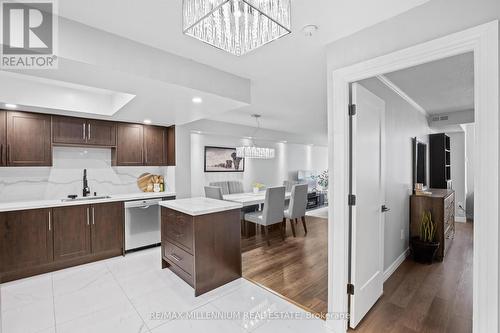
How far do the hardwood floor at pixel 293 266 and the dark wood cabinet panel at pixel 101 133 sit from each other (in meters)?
2.79

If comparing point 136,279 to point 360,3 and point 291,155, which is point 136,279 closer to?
point 360,3

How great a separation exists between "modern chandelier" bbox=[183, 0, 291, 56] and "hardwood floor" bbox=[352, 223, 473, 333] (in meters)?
2.26

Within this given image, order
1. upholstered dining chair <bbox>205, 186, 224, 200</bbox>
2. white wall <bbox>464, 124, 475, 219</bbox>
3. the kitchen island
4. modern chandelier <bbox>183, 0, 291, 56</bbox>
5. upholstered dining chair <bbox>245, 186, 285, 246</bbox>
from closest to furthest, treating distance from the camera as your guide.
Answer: modern chandelier <bbox>183, 0, 291, 56</bbox>
the kitchen island
upholstered dining chair <bbox>245, 186, 285, 246</bbox>
upholstered dining chair <bbox>205, 186, 224, 200</bbox>
white wall <bbox>464, 124, 475, 219</bbox>

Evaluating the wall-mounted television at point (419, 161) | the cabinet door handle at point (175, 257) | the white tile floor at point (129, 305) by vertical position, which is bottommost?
the white tile floor at point (129, 305)

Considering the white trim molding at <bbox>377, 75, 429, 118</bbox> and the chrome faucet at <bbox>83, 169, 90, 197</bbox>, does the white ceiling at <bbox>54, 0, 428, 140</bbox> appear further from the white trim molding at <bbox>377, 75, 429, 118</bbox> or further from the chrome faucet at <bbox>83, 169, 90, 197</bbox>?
the chrome faucet at <bbox>83, 169, 90, 197</bbox>

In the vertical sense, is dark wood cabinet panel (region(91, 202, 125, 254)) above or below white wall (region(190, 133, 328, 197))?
below

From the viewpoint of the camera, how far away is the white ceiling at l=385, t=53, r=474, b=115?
7.85ft

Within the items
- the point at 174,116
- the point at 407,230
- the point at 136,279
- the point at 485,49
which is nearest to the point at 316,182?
the point at 407,230

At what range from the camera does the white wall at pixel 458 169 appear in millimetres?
5383

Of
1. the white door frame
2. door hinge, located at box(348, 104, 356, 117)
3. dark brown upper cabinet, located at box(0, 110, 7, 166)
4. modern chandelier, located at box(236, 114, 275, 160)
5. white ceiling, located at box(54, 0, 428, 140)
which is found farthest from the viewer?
modern chandelier, located at box(236, 114, 275, 160)

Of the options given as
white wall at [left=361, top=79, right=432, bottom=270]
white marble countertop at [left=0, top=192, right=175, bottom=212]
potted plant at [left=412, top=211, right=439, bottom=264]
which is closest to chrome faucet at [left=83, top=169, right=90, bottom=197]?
white marble countertop at [left=0, top=192, right=175, bottom=212]

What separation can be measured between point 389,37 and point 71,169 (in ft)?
14.2

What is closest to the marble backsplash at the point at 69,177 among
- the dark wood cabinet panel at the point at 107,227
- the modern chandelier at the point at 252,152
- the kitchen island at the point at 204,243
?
the dark wood cabinet panel at the point at 107,227

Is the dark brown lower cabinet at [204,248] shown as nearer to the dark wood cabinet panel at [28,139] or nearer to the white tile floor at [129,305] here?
the white tile floor at [129,305]
